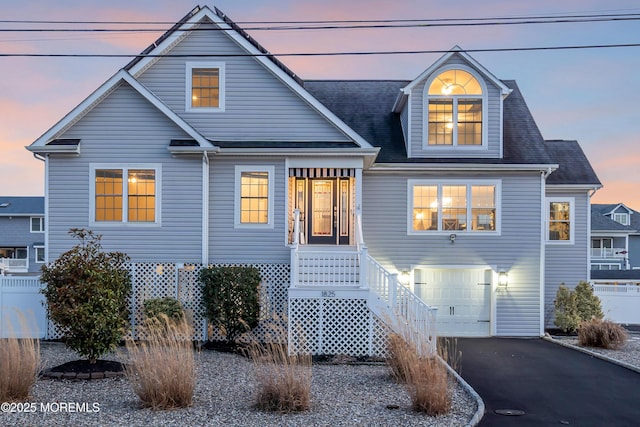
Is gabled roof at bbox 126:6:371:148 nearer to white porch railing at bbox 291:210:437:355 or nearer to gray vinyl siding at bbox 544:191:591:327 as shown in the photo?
white porch railing at bbox 291:210:437:355

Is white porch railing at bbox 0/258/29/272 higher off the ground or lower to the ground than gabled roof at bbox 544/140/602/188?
lower

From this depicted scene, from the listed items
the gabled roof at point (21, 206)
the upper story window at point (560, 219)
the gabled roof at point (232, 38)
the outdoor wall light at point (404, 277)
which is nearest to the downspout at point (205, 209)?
the gabled roof at point (232, 38)

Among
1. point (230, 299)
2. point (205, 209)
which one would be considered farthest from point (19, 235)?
point (230, 299)

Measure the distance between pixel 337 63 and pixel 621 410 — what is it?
19.4 metres

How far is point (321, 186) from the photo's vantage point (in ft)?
51.4

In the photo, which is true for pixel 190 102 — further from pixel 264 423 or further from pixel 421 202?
pixel 264 423

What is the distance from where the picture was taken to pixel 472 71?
15438 millimetres

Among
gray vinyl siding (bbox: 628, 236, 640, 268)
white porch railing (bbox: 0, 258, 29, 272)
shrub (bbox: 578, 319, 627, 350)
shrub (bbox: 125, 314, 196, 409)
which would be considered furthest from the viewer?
gray vinyl siding (bbox: 628, 236, 640, 268)

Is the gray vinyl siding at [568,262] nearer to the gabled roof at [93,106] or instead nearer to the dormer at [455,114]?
the dormer at [455,114]

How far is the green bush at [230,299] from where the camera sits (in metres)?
12.4

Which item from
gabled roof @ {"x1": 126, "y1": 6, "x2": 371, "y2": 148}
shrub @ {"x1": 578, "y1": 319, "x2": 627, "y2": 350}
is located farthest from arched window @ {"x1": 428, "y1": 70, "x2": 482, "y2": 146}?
shrub @ {"x1": 578, "y1": 319, "x2": 627, "y2": 350}

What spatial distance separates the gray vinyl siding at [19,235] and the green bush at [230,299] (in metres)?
35.7

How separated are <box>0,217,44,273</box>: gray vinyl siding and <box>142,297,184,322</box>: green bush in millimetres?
34764

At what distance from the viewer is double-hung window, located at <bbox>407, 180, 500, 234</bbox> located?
1557 cm
